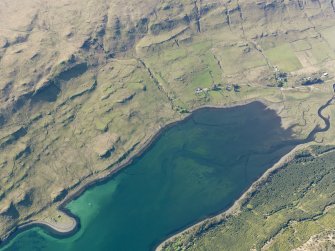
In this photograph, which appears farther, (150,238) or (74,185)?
(74,185)

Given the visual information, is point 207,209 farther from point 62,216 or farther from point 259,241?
point 62,216

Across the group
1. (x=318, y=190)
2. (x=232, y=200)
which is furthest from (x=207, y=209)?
(x=318, y=190)

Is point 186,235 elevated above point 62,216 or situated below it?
below

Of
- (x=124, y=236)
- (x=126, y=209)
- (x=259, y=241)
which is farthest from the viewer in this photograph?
(x=126, y=209)

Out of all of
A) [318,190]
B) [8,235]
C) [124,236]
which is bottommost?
[318,190]

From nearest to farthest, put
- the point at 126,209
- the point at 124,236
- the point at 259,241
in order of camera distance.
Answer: the point at 259,241, the point at 124,236, the point at 126,209

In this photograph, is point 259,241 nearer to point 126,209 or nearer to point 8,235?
point 126,209

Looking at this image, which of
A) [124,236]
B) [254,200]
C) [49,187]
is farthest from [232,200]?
[49,187]

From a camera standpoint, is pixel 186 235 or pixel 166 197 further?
pixel 166 197

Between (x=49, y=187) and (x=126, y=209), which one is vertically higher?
(x=49, y=187)
